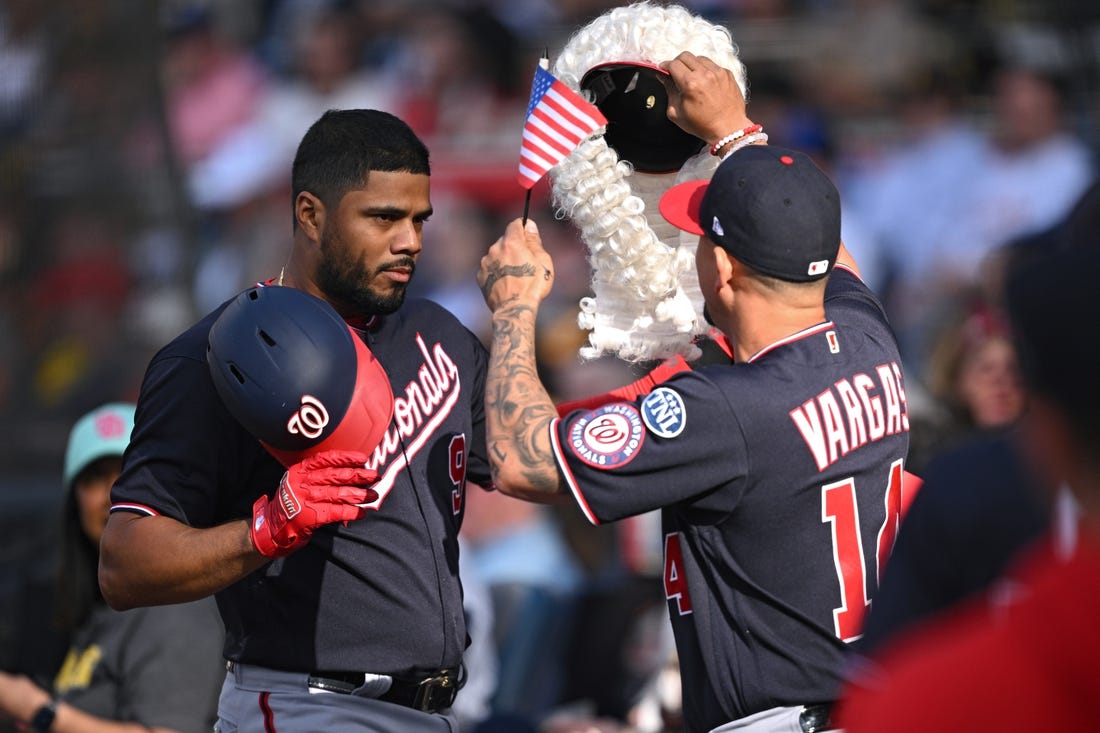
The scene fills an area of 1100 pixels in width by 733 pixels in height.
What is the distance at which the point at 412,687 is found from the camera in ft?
11.9

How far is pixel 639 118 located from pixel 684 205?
54 centimetres

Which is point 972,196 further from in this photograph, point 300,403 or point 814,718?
point 300,403

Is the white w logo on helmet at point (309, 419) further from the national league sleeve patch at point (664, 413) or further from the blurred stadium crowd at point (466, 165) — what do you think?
the blurred stadium crowd at point (466, 165)

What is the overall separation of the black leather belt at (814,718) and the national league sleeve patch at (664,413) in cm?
71

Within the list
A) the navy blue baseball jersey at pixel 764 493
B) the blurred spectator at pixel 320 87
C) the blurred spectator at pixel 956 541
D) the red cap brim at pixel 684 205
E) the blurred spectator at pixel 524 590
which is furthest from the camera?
the blurred spectator at pixel 320 87

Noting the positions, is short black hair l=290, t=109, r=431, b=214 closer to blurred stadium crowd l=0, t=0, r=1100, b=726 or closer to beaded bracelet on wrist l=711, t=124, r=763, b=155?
beaded bracelet on wrist l=711, t=124, r=763, b=155

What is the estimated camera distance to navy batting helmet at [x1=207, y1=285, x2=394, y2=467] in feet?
10.2

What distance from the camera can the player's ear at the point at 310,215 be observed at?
373cm

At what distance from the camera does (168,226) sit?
7.30 m

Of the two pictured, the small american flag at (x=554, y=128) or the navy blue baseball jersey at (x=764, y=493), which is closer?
the navy blue baseball jersey at (x=764, y=493)

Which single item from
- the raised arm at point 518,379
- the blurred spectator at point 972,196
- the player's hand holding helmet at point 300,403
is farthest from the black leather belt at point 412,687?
the blurred spectator at point 972,196

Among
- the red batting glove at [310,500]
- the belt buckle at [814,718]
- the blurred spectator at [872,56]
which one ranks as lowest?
the belt buckle at [814,718]

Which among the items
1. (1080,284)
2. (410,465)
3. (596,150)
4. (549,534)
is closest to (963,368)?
(549,534)

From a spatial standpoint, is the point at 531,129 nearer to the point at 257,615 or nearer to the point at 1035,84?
the point at 257,615
